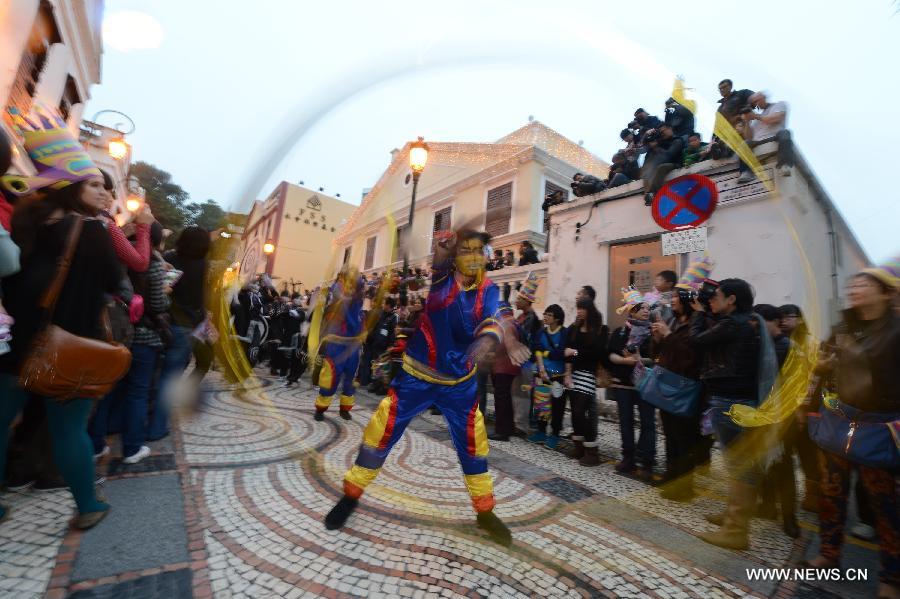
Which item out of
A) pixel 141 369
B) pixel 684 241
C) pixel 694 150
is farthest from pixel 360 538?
pixel 694 150

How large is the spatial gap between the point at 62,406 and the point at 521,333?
436 cm

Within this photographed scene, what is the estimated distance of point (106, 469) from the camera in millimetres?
2979

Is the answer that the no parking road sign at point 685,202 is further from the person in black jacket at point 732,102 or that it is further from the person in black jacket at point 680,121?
the person in black jacket at point 732,102

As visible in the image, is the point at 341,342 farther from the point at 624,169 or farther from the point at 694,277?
the point at 624,169

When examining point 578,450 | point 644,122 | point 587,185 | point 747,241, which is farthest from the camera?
point 587,185

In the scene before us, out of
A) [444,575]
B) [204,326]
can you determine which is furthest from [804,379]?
[204,326]

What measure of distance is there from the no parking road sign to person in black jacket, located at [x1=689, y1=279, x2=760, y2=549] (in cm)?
462

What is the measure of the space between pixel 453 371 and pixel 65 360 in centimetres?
204

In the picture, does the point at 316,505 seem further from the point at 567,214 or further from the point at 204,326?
the point at 567,214

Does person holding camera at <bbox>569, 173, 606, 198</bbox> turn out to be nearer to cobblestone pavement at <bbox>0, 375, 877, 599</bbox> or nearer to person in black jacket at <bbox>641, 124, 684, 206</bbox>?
person in black jacket at <bbox>641, 124, 684, 206</bbox>

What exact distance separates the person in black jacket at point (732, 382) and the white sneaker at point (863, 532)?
3.61ft

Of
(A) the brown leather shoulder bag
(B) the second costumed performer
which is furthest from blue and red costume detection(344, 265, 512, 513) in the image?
(A) the brown leather shoulder bag

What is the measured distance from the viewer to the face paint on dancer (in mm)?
2578

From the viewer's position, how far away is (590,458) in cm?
433
